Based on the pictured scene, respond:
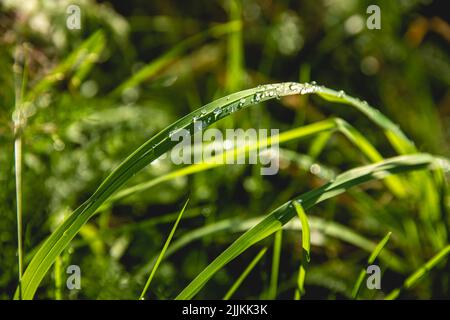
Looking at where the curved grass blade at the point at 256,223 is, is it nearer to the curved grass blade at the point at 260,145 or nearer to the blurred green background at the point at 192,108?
the blurred green background at the point at 192,108

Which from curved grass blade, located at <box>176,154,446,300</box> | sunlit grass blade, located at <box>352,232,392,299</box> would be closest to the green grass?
curved grass blade, located at <box>176,154,446,300</box>

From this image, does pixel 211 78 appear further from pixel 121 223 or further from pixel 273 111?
pixel 121 223

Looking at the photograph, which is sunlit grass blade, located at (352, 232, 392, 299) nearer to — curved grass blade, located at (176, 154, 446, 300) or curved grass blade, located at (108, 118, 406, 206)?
curved grass blade, located at (176, 154, 446, 300)

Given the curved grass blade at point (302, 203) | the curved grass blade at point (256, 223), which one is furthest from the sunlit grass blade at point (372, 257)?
the curved grass blade at point (256, 223)

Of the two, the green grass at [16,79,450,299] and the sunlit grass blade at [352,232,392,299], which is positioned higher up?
the green grass at [16,79,450,299]
